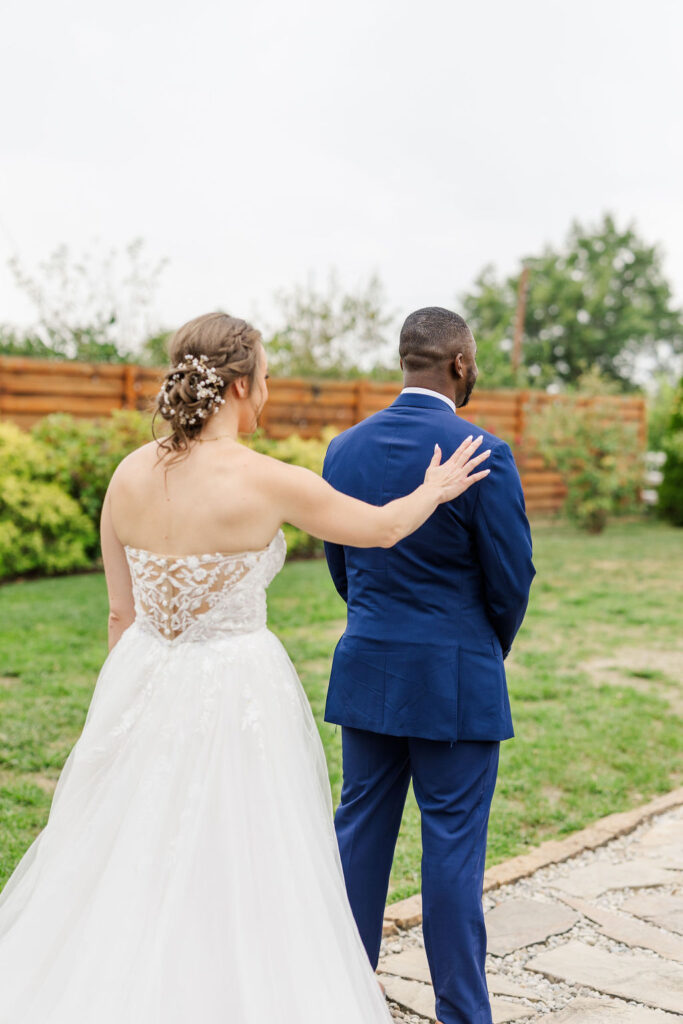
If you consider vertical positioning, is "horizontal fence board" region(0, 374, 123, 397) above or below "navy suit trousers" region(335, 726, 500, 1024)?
above

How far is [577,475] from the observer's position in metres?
15.9

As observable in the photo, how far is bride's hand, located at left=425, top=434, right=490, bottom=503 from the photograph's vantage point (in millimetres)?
2443

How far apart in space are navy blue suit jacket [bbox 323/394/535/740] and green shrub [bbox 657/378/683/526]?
16.0m

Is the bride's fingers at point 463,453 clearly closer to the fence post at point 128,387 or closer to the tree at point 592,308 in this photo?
the fence post at point 128,387

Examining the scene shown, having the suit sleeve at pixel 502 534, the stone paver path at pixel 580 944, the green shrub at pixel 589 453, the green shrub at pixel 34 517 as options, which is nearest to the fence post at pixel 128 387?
the green shrub at pixel 34 517

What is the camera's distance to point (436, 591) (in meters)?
2.61

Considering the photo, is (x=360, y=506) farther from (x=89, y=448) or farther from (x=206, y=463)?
(x=89, y=448)

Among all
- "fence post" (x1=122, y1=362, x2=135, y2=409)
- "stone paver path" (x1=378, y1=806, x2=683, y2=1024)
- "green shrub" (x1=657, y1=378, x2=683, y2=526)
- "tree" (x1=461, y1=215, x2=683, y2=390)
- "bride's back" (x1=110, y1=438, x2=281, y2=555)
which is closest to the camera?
"bride's back" (x1=110, y1=438, x2=281, y2=555)

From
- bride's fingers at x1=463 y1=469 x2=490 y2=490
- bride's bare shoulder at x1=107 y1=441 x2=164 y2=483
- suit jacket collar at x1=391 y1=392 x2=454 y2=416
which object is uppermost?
suit jacket collar at x1=391 y1=392 x2=454 y2=416

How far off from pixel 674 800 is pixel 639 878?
87 centimetres

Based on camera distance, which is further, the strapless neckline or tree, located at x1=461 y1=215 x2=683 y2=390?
tree, located at x1=461 y1=215 x2=683 y2=390

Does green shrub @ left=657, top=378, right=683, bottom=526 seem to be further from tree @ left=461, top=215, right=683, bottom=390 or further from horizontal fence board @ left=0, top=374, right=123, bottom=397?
tree @ left=461, top=215, right=683, bottom=390

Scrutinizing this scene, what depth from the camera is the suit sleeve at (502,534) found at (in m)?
2.54

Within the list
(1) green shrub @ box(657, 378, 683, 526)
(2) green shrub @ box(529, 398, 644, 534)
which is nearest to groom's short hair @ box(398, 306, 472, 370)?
(2) green shrub @ box(529, 398, 644, 534)
